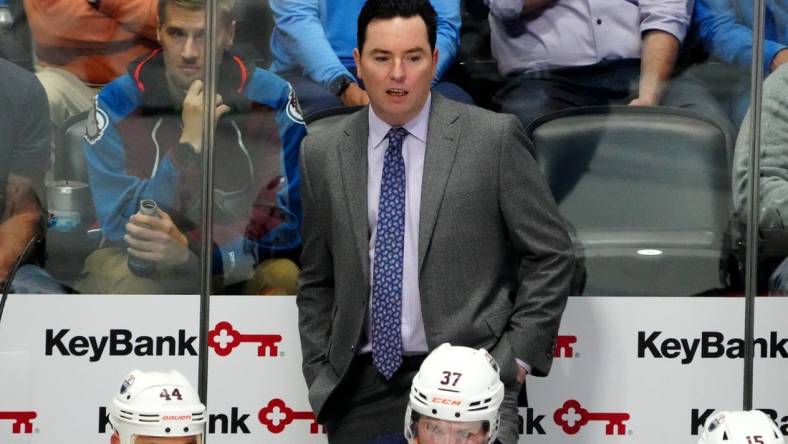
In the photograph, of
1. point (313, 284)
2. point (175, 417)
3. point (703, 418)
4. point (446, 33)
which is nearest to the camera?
point (175, 417)

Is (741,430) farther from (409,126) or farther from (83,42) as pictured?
(83,42)

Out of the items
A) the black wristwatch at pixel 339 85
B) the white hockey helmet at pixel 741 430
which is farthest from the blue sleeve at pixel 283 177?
the white hockey helmet at pixel 741 430

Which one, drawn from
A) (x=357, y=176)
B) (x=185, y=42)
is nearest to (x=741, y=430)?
(x=357, y=176)

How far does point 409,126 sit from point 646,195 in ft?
3.14

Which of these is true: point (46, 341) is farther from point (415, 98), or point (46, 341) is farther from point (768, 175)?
point (768, 175)

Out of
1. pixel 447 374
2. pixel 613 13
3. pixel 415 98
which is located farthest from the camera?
pixel 613 13

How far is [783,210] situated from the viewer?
554cm

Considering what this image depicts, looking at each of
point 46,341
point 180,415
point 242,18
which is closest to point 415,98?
point 242,18

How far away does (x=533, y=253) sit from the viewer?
4.96 m

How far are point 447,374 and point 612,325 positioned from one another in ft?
3.79

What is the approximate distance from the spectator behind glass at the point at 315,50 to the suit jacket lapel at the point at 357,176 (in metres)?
0.37

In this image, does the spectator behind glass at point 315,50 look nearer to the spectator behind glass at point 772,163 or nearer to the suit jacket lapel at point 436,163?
the suit jacket lapel at point 436,163

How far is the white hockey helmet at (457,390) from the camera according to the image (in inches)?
179

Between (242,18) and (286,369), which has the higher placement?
(242,18)
